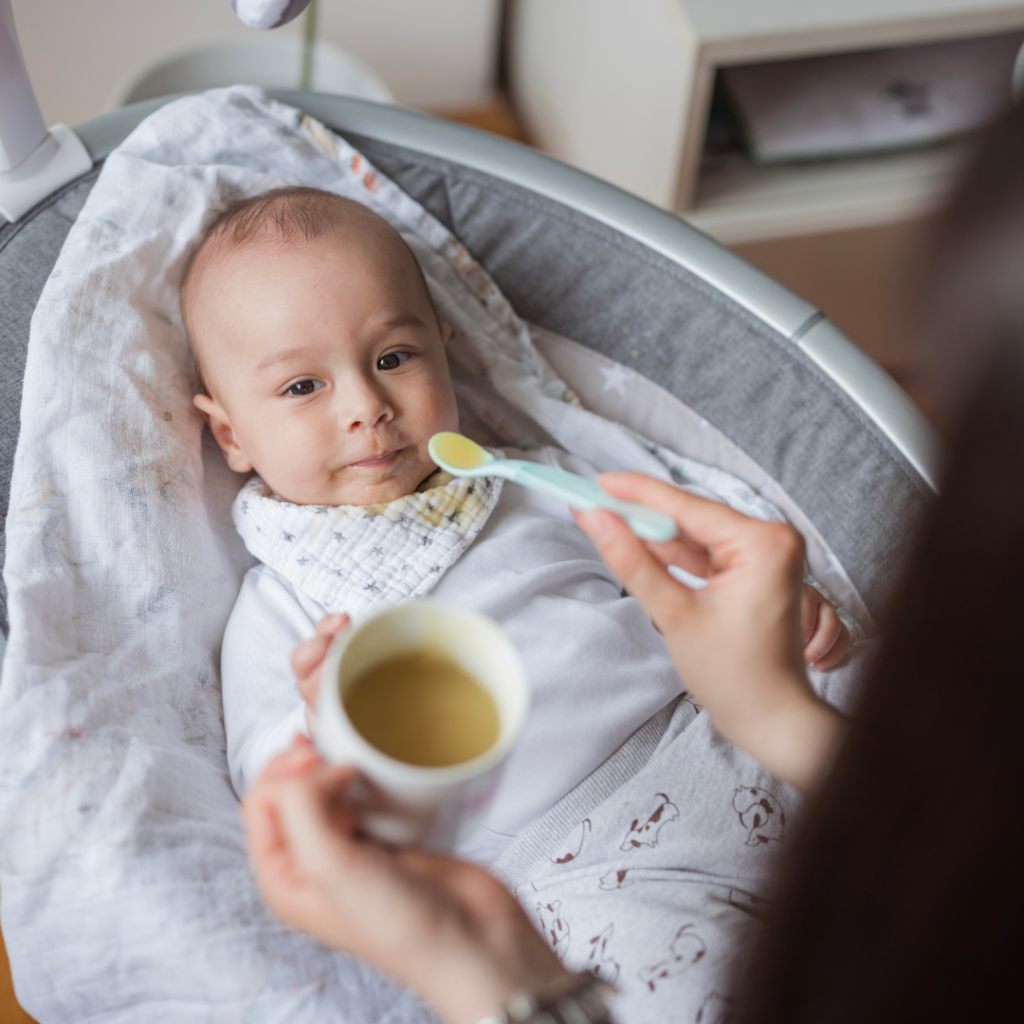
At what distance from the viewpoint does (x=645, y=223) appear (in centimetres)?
103

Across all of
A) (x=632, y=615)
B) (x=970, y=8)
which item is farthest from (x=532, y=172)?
(x=970, y=8)

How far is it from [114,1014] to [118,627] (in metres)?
0.29

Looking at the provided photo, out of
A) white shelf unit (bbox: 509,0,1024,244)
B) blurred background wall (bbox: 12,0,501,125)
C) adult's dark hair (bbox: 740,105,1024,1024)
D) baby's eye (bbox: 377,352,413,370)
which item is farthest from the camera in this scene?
blurred background wall (bbox: 12,0,501,125)

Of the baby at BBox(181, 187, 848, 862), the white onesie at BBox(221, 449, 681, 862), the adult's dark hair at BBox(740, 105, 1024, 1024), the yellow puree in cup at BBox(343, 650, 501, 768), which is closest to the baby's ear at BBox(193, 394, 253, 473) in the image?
the baby at BBox(181, 187, 848, 862)

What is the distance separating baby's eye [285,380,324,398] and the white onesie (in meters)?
0.18

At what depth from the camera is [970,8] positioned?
136 cm

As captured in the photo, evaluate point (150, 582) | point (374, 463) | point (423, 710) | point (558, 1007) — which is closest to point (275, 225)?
point (374, 463)

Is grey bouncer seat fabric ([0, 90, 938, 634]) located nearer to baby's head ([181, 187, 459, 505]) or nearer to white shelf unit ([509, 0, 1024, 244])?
baby's head ([181, 187, 459, 505])

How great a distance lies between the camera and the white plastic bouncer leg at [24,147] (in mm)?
867

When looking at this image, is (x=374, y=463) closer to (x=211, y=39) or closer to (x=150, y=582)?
(x=150, y=582)

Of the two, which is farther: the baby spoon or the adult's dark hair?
the baby spoon

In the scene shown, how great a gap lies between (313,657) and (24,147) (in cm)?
68

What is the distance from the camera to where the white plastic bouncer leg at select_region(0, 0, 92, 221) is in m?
0.87

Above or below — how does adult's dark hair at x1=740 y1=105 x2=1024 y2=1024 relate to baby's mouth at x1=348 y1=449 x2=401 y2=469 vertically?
above
